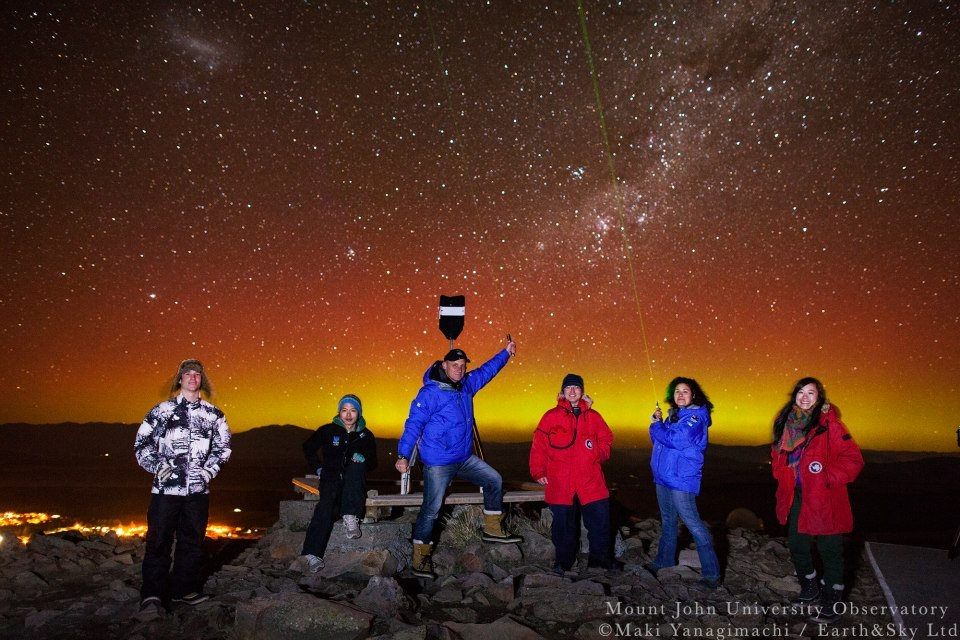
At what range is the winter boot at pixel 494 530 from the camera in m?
6.60

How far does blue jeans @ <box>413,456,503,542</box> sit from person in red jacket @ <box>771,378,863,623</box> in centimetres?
281

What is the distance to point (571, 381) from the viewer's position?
623cm

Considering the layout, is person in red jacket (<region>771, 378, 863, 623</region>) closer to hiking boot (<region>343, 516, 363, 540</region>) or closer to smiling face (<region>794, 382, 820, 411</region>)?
smiling face (<region>794, 382, 820, 411</region>)

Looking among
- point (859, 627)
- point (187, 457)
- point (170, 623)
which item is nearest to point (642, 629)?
point (859, 627)

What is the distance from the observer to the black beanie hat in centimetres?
622

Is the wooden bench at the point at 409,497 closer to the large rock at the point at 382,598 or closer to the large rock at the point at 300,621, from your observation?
the large rock at the point at 382,598

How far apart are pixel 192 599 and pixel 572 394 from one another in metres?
4.02

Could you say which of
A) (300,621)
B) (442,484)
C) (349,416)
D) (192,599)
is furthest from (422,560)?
(192,599)

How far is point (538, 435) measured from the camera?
6301 millimetres

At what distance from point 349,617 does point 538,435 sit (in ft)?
8.91

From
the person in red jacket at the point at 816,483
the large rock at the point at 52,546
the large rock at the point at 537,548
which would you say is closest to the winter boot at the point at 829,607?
the person in red jacket at the point at 816,483

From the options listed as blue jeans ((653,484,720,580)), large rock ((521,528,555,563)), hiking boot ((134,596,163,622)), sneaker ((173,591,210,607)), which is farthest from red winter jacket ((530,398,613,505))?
hiking boot ((134,596,163,622))

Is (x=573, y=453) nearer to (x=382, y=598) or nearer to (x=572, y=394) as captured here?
(x=572, y=394)

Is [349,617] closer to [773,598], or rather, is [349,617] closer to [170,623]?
[170,623]
